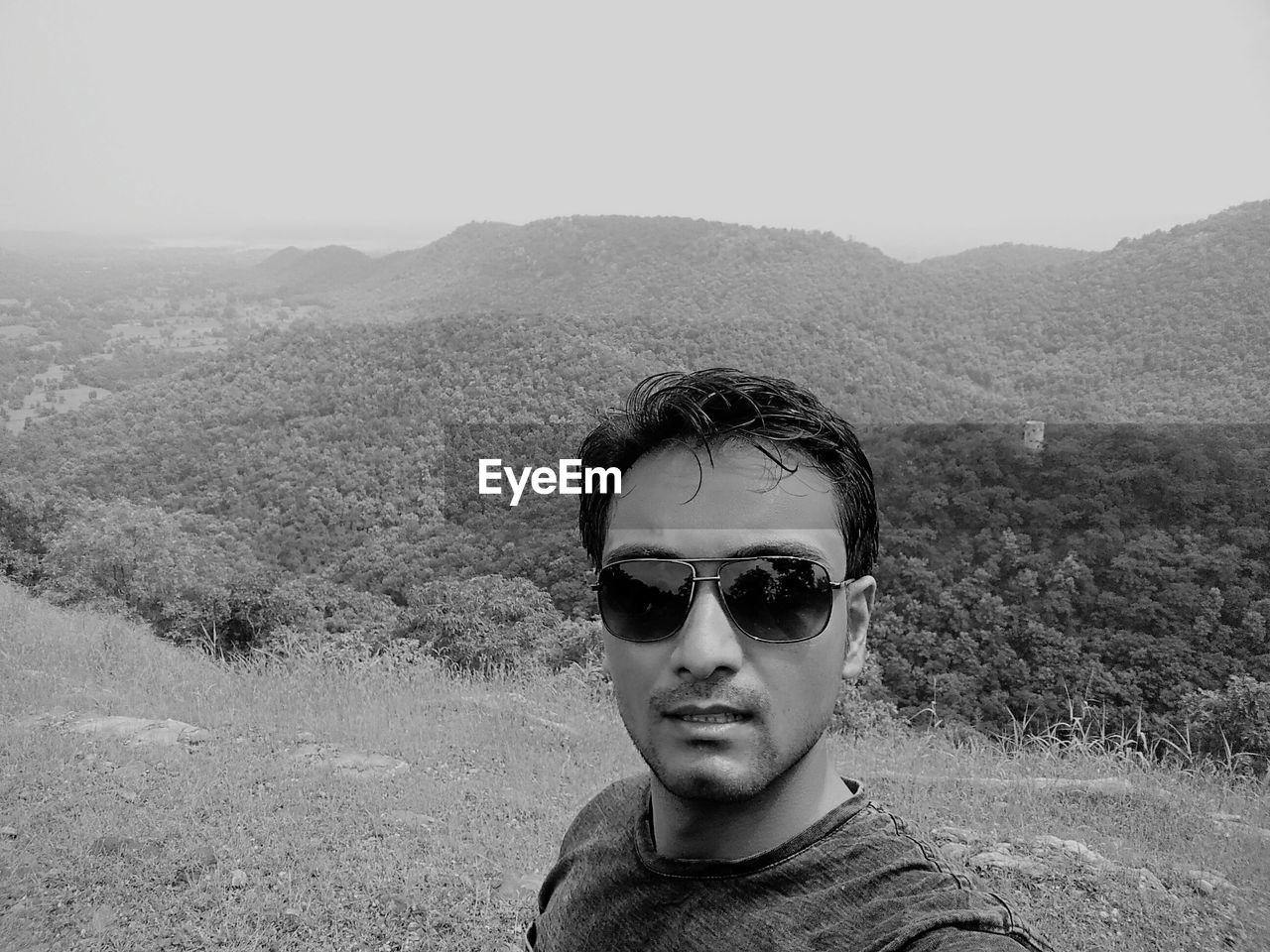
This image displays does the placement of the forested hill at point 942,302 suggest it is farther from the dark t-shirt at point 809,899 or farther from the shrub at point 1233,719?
the dark t-shirt at point 809,899

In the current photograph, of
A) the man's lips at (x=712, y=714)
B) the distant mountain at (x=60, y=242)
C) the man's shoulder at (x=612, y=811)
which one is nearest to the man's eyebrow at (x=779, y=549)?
the man's lips at (x=712, y=714)

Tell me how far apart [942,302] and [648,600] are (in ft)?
81.4

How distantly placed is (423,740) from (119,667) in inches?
83.4

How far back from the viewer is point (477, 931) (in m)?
2.19

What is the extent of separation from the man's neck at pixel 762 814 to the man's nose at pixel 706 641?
0.34 feet

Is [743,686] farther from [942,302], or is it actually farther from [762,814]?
[942,302]

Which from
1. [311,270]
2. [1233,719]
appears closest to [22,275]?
[311,270]

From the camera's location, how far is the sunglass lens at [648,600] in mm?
751

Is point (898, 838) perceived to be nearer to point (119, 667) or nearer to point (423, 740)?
point (423, 740)

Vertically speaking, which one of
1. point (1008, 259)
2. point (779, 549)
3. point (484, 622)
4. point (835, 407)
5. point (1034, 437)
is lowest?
point (484, 622)

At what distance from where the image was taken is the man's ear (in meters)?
0.80

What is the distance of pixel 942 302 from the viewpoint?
77.0ft

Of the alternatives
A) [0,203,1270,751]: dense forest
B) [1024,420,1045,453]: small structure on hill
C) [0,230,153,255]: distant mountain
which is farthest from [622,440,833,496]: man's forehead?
[0,230,153,255]: distant mountain

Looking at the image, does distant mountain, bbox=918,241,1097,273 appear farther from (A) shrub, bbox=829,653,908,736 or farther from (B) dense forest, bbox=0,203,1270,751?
(A) shrub, bbox=829,653,908,736
